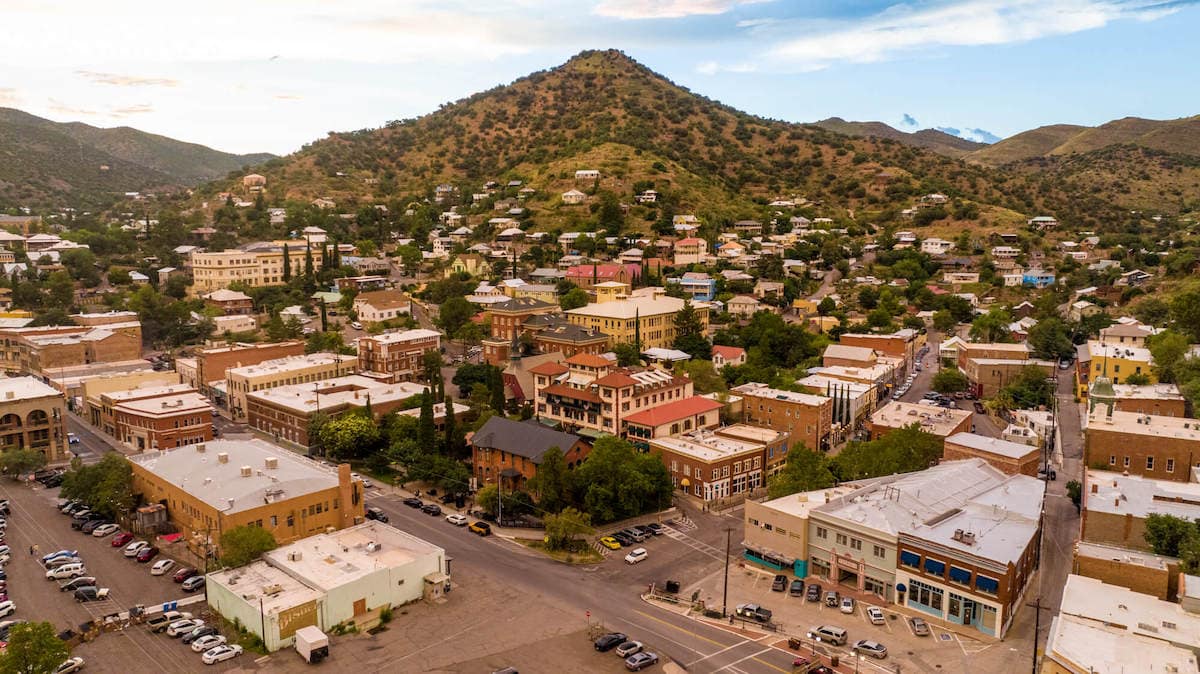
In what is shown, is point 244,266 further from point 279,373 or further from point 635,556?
point 635,556

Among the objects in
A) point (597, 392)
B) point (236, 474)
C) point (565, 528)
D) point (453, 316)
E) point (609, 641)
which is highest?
point (453, 316)

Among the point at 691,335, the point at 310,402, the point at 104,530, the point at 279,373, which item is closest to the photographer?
the point at 104,530

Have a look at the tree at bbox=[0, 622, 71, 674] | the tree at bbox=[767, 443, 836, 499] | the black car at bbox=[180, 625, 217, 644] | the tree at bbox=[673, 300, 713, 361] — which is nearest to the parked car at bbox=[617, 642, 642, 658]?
the tree at bbox=[767, 443, 836, 499]

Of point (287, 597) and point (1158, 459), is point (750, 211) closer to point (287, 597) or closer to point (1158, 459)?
point (1158, 459)

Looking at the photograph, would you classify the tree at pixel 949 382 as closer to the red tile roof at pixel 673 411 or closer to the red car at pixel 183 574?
the red tile roof at pixel 673 411

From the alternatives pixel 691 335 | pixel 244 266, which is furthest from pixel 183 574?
pixel 244 266

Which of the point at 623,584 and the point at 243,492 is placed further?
the point at 243,492

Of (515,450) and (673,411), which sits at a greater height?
(673,411)
